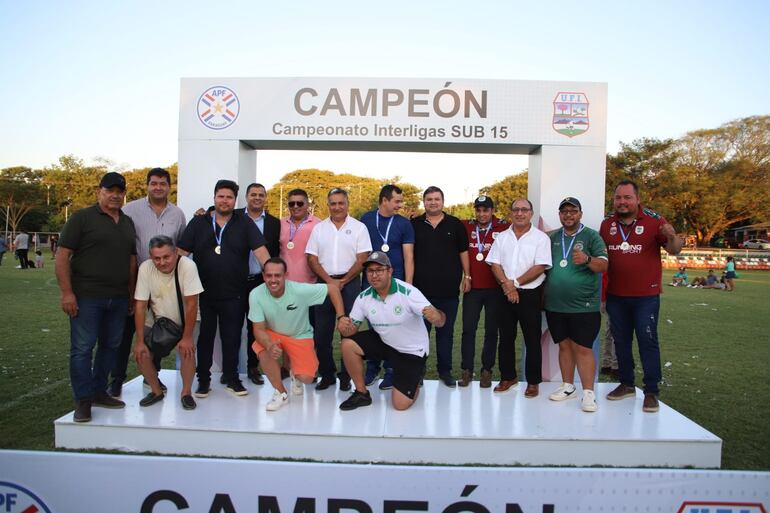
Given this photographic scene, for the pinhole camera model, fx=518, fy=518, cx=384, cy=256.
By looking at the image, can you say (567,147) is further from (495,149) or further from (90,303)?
(90,303)

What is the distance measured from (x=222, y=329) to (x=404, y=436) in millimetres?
1844

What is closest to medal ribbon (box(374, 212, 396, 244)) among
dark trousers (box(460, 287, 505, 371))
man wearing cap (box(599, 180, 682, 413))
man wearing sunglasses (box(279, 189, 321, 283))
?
man wearing sunglasses (box(279, 189, 321, 283))

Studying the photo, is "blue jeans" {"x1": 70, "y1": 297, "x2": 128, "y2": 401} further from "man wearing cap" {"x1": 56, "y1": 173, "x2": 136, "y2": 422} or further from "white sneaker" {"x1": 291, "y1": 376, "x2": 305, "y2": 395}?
"white sneaker" {"x1": 291, "y1": 376, "x2": 305, "y2": 395}

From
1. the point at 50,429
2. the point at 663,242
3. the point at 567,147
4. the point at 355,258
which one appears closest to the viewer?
→ the point at 50,429

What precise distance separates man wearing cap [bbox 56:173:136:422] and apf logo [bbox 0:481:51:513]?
1.65 metres

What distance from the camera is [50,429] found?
4000 mm

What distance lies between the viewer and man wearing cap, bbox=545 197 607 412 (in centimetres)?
420

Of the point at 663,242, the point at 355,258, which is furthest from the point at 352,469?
the point at 663,242

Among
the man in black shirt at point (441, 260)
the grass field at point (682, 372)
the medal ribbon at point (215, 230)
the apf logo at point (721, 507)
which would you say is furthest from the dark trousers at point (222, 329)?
the apf logo at point (721, 507)

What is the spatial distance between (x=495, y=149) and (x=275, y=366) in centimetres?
323

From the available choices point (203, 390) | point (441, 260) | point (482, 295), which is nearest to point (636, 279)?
point (482, 295)

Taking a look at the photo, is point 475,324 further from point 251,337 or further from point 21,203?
point 21,203

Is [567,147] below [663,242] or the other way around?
the other way around

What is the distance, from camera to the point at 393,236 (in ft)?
15.3
